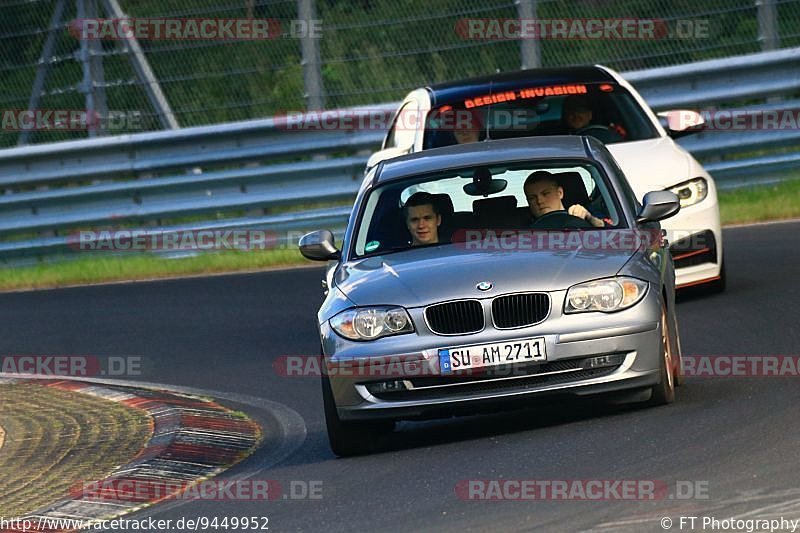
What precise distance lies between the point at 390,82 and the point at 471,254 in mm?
9403

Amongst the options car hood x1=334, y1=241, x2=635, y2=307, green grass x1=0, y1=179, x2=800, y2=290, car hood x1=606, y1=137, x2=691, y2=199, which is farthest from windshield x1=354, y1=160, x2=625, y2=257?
green grass x1=0, y1=179, x2=800, y2=290

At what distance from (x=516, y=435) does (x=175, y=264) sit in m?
10.3

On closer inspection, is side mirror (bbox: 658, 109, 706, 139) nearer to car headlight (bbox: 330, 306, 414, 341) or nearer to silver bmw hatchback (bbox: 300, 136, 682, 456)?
silver bmw hatchback (bbox: 300, 136, 682, 456)

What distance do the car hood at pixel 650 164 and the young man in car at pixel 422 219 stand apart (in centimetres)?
285

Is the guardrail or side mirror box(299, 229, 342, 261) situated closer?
side mirror box(299, 229, 342, 261)

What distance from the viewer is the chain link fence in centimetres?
1745

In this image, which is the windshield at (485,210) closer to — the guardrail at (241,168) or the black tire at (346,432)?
the black tire at (346,432)

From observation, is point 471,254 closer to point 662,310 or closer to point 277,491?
point 662,310

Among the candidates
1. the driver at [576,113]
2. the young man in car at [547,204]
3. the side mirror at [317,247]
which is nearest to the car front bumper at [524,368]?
the young man in car at [547,204]

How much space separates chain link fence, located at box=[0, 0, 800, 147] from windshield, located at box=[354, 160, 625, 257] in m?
7.27

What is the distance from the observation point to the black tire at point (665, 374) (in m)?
8.62

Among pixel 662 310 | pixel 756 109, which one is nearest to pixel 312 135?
pixel 756 109

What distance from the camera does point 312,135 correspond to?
18.3 metres

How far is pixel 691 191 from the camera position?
12453 mm
